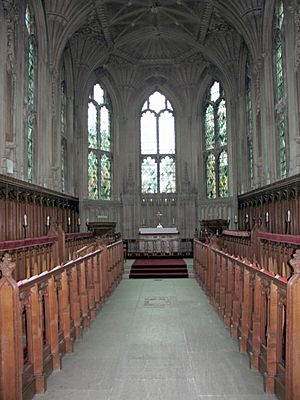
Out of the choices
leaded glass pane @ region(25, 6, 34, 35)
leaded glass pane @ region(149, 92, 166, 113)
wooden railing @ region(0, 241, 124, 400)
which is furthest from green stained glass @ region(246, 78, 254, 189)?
wooden railing @ region(0, 241, 124, 400)

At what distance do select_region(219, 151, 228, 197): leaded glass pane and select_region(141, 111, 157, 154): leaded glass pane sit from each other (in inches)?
173

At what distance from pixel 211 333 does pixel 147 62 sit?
22.3 m

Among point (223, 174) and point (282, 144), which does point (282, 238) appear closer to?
point (282, 144)

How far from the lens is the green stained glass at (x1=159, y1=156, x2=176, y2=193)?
26.2 meters

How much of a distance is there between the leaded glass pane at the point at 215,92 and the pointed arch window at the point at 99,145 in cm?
629

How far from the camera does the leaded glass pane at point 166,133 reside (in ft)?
87.7

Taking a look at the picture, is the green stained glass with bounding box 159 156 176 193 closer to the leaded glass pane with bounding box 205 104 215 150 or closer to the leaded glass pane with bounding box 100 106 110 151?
the leaded glass pane with bounding box 205 104 215 150

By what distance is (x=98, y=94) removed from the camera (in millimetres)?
25609

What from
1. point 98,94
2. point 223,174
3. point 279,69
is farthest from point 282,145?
point 98,94

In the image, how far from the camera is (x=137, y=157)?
86.4 feet

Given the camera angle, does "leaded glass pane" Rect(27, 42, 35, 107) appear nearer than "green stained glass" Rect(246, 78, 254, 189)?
Yes

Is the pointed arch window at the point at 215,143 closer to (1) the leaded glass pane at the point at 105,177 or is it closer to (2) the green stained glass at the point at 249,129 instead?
(2) the green stained glass at the point at 249,129

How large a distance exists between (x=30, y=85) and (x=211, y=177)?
39.7ft

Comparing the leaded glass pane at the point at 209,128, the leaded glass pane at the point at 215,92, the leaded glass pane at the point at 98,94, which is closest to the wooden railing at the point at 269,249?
the leaded glass pane at the point at 209,128
